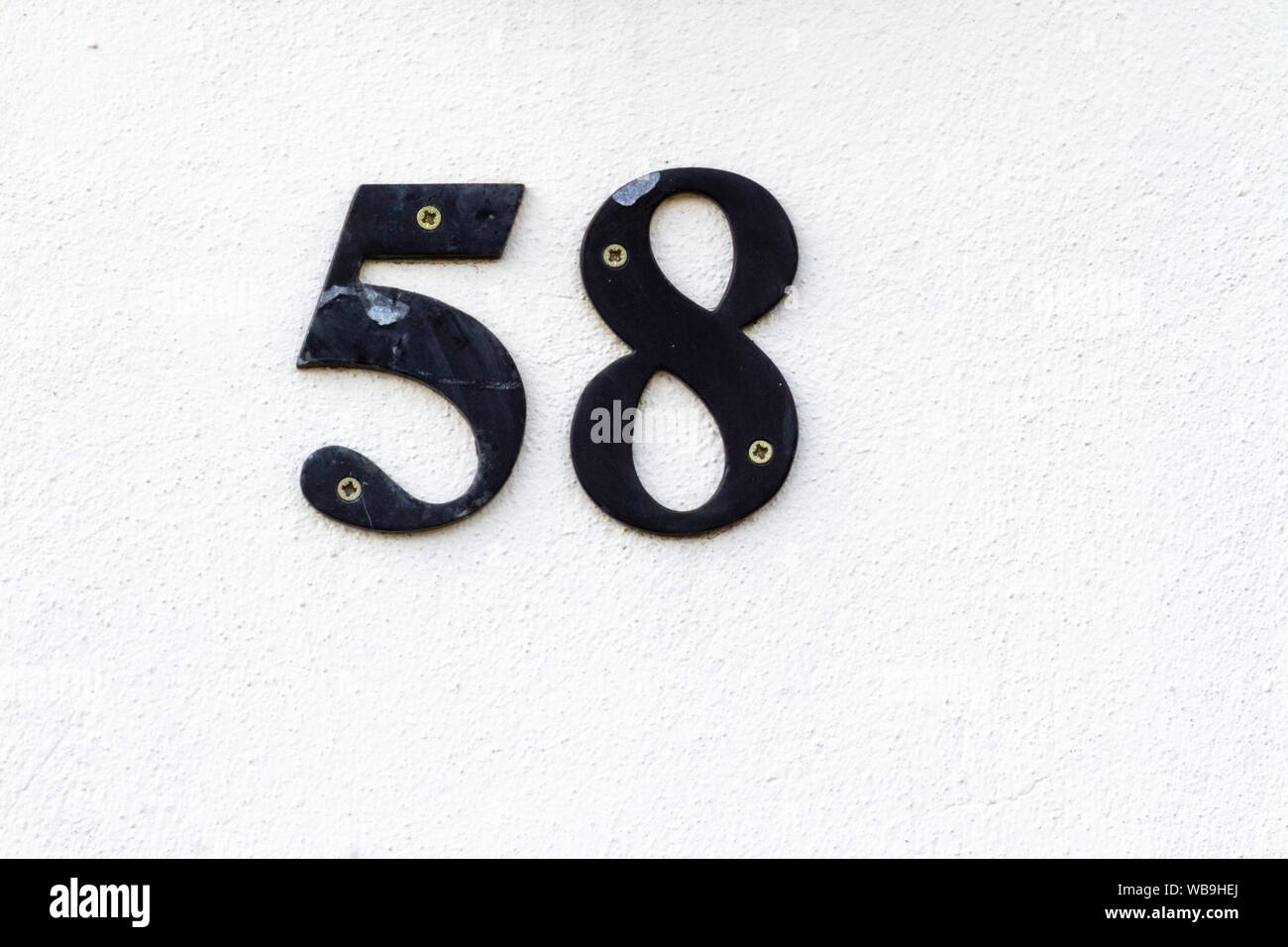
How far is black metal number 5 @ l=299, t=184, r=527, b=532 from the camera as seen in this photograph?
111 cm

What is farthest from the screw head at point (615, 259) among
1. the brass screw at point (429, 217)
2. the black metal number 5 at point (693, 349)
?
the brass screw at point (429, 217)

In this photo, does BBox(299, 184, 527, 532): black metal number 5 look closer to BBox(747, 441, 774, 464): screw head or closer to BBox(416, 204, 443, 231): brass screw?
BBox(416, 204, 443, 231): brass screw

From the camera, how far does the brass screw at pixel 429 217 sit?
3.74 ft

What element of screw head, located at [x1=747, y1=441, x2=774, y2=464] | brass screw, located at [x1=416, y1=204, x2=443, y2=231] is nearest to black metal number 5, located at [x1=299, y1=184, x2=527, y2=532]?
brass screw, located at [x1=416, y1=204, x2=443, y2=231]

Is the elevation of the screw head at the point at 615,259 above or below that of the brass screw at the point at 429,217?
below

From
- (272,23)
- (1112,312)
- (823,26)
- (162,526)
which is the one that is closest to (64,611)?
(162,526)

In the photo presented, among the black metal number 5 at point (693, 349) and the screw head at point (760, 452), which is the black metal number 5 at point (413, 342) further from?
the screw head at point (760, 452)

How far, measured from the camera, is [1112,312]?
3.76 feet

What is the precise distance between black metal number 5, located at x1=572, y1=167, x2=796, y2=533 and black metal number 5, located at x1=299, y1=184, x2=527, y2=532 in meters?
0.08

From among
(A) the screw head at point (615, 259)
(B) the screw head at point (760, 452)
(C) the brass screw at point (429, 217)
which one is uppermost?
(C) the brass screw at point (429, 217)

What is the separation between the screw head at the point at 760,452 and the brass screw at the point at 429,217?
0.37m

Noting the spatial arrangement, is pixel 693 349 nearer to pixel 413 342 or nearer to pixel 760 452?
pixel 760 452

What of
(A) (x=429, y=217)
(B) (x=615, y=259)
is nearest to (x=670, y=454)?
(B) (x=615, y=259)

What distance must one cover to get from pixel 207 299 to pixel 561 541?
1.37ft
